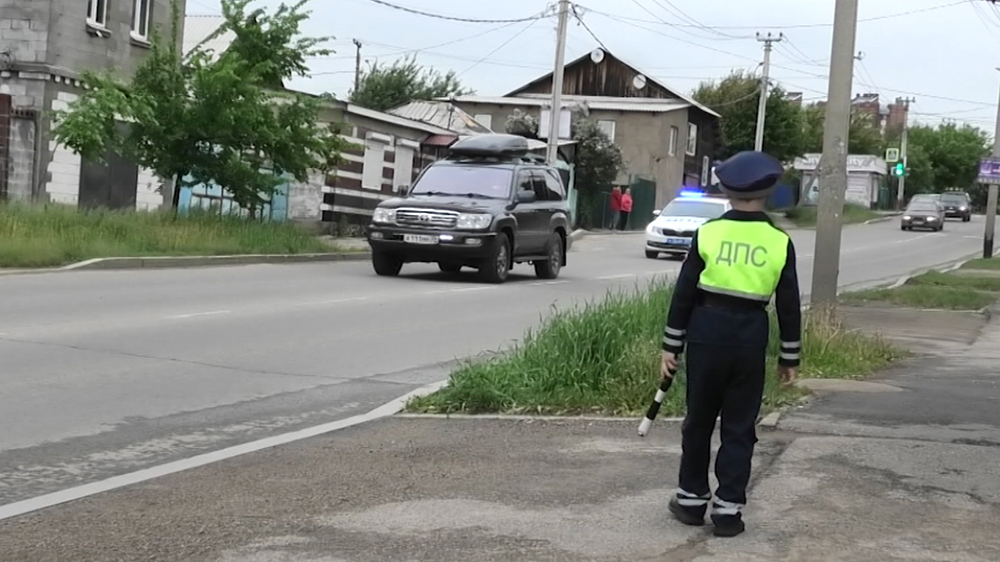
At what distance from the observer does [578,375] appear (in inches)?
345

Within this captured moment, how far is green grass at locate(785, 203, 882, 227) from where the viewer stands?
58.4m

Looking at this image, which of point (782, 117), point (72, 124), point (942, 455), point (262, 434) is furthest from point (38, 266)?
point (782, 117)

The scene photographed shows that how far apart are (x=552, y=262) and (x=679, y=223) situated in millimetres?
8620

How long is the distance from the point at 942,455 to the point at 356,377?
4941mm

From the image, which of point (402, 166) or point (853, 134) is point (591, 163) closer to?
point (402, 166)

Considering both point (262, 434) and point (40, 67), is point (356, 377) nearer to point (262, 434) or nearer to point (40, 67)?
point (262, 434)

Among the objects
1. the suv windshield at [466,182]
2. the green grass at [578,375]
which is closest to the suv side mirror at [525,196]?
the suv windshield at [466,182]

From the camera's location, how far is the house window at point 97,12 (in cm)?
2812

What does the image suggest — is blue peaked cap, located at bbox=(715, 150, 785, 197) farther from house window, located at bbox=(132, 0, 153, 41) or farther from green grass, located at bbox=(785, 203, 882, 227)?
green grass, located at bbox=(785, 203, 882, 227)

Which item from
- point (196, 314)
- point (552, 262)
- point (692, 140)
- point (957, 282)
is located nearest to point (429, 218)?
point (552, 262)

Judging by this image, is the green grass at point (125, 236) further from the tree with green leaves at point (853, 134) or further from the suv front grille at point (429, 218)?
the tree with green leaves at point (853, 134)

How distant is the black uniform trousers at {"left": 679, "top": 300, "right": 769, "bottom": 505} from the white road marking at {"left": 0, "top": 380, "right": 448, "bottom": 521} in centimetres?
264

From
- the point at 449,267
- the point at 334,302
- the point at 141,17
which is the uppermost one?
the point at 141,17

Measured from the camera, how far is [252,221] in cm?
2434
